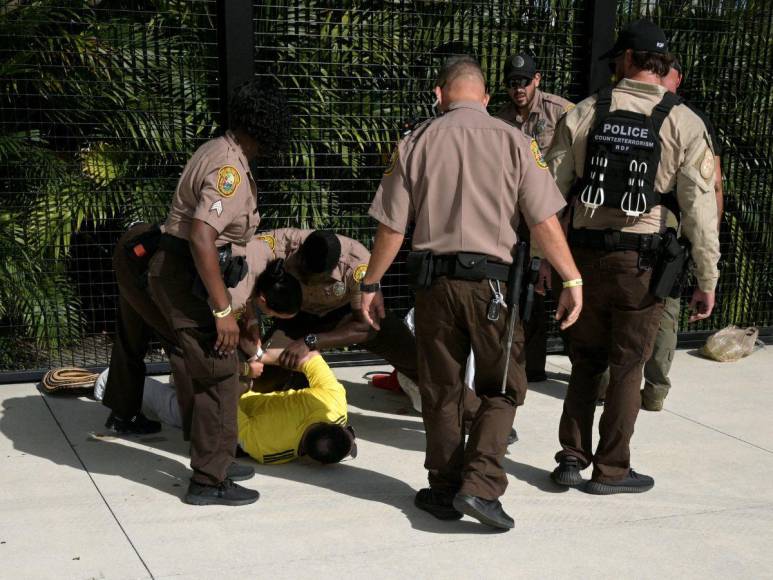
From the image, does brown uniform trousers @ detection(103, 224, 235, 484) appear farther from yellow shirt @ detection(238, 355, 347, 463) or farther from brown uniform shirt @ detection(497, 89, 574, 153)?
brown uniform shirt @ detection(497, 89, 574, 153)

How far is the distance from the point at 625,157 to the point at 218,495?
7.03 feet

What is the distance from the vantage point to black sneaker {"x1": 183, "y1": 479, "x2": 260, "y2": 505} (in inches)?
157

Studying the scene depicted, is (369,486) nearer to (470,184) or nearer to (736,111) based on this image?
(470,184)

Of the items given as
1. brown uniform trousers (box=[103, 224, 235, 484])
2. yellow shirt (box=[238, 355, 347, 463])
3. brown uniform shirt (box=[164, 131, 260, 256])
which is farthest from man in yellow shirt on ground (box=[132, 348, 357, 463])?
brown uniform shirt (box=[164, 131, 260, 256])

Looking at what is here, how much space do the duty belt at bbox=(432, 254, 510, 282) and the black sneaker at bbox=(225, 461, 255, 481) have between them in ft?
4.26

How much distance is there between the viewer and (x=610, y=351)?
414 centimetres

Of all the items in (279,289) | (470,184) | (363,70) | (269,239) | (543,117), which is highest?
(363,70)

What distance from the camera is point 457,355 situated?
3.81 metres

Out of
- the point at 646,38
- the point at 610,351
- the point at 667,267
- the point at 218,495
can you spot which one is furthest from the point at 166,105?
the point at 667,267

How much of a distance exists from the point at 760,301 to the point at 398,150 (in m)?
4.57

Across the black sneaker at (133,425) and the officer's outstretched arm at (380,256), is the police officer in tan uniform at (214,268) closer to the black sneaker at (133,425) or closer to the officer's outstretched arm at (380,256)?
the officer's outstretched arm at (380,256)

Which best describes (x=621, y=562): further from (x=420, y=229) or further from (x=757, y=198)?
(x=757, y=198)

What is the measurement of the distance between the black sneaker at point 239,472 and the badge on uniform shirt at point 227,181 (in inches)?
49.8

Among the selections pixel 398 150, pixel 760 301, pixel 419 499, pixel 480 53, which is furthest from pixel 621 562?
pixel 760 301
